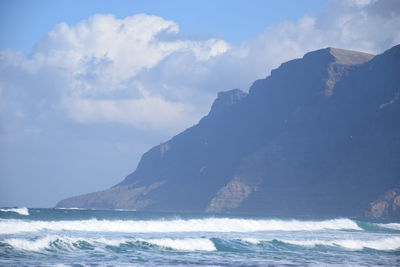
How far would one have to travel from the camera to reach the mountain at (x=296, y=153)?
455ft

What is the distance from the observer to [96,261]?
25.5m

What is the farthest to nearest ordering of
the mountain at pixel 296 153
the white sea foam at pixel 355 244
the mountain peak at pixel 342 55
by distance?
the mountain peak at pixel 342 55
the mountain at pixel 296 153
the white sea foam at pixel 355 244

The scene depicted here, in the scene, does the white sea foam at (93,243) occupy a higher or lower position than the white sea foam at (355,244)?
higher

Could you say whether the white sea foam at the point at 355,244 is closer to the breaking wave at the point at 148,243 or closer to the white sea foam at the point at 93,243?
the breaking wave at the point at 148,243

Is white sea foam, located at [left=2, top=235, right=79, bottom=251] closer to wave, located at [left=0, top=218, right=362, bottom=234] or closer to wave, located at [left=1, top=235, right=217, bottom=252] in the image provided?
wave, located at [left=1, top=235, right=217, bottom=252]

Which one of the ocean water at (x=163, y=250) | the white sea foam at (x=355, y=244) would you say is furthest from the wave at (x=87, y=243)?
the white sea foam at (x=355, y=244)

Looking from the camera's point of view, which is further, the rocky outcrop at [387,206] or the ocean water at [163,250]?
the rocky outcrop at [387,206]

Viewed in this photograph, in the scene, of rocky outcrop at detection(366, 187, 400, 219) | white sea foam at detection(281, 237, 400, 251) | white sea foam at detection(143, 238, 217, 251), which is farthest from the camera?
rocky outcrop at detection(366, 187, 400, 219)

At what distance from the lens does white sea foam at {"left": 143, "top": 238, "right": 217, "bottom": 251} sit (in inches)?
1307

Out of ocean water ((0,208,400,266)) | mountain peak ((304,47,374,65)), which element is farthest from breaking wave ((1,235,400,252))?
mountain peak ((304,47,374,65))

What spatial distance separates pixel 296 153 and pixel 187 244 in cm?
12583

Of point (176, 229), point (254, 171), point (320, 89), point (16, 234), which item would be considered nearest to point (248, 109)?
point (320, 89)

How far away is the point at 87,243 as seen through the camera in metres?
31.6

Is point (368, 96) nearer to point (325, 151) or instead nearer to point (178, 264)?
point (325, 151)
